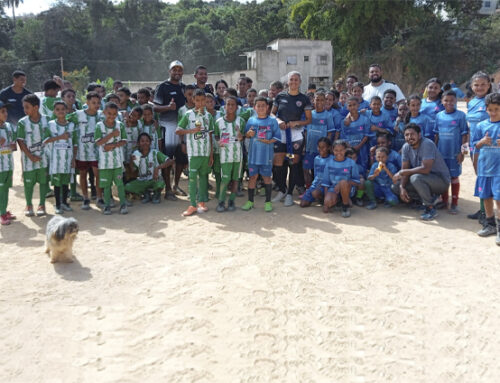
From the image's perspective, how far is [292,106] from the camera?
6.45 metres

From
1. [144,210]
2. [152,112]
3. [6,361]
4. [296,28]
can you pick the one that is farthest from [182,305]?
[296,28]

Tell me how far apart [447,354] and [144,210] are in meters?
4.63

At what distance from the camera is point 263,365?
2770 mm

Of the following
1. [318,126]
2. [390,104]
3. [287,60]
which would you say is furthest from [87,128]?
[287,60]

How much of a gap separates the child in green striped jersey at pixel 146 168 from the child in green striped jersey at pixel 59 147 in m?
0.97

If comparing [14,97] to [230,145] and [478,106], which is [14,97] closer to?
[230,145]

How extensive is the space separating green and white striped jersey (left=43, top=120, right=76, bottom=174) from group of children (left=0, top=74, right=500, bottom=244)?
0.04ft

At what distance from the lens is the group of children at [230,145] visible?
5875 millimetres

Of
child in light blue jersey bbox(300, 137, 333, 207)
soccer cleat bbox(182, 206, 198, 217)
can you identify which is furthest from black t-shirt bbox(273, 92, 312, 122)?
soccer cleat bbox(182, 206, 198, 217)

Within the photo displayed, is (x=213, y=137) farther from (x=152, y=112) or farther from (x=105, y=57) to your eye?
(x=105, y=57)

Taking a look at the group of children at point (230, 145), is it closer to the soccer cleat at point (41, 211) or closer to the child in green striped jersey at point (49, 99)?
the soccer cleat at point (41, 211)

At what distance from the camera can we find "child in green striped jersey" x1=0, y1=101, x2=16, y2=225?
17.9 feet

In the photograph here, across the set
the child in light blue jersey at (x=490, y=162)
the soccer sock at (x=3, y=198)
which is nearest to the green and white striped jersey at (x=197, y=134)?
the soccer sock at (x=3, y=198)

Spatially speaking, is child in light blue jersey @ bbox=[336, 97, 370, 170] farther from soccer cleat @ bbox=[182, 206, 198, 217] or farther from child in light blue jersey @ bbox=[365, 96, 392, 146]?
soccer cleat @ bbox=[182, 206, 198, 217]
